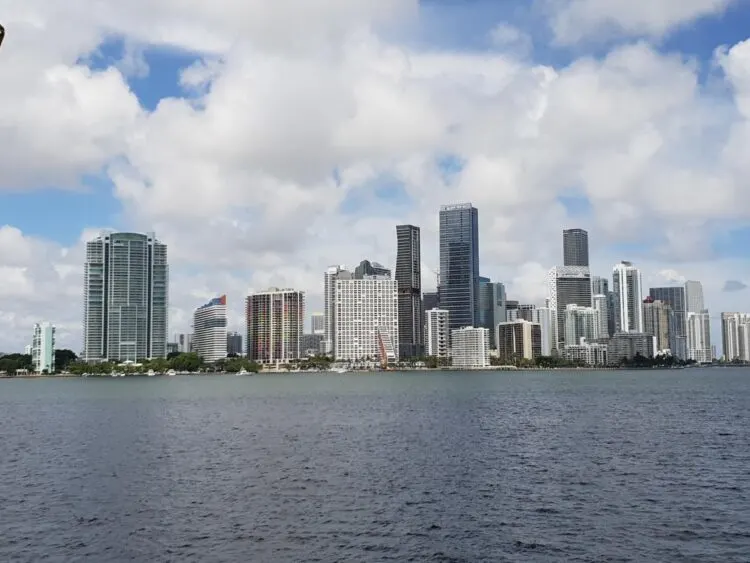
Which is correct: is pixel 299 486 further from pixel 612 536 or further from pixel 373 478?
pixel 612 536

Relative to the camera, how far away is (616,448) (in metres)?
77.6

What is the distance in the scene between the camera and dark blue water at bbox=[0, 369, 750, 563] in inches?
1681

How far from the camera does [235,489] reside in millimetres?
58062

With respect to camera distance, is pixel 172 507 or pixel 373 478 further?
pixel 373 478

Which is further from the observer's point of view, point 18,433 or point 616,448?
point 18,433

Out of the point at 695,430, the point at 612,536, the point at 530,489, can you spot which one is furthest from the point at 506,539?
the point at 695,430

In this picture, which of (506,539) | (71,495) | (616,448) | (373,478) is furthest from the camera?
(616,448)

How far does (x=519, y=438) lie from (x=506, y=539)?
145 ft

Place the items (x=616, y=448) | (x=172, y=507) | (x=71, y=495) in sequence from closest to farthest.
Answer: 1. (x=172, y=507)
2. (x=71, y=495)
3. (x=616, y=448)

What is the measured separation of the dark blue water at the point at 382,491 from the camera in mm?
42688

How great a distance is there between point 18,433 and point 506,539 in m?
81.4

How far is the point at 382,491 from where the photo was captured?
56.8 m

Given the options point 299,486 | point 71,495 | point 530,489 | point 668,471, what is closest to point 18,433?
point 71,495

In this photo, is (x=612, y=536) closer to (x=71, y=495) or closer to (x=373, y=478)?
(x=373, y=478)
